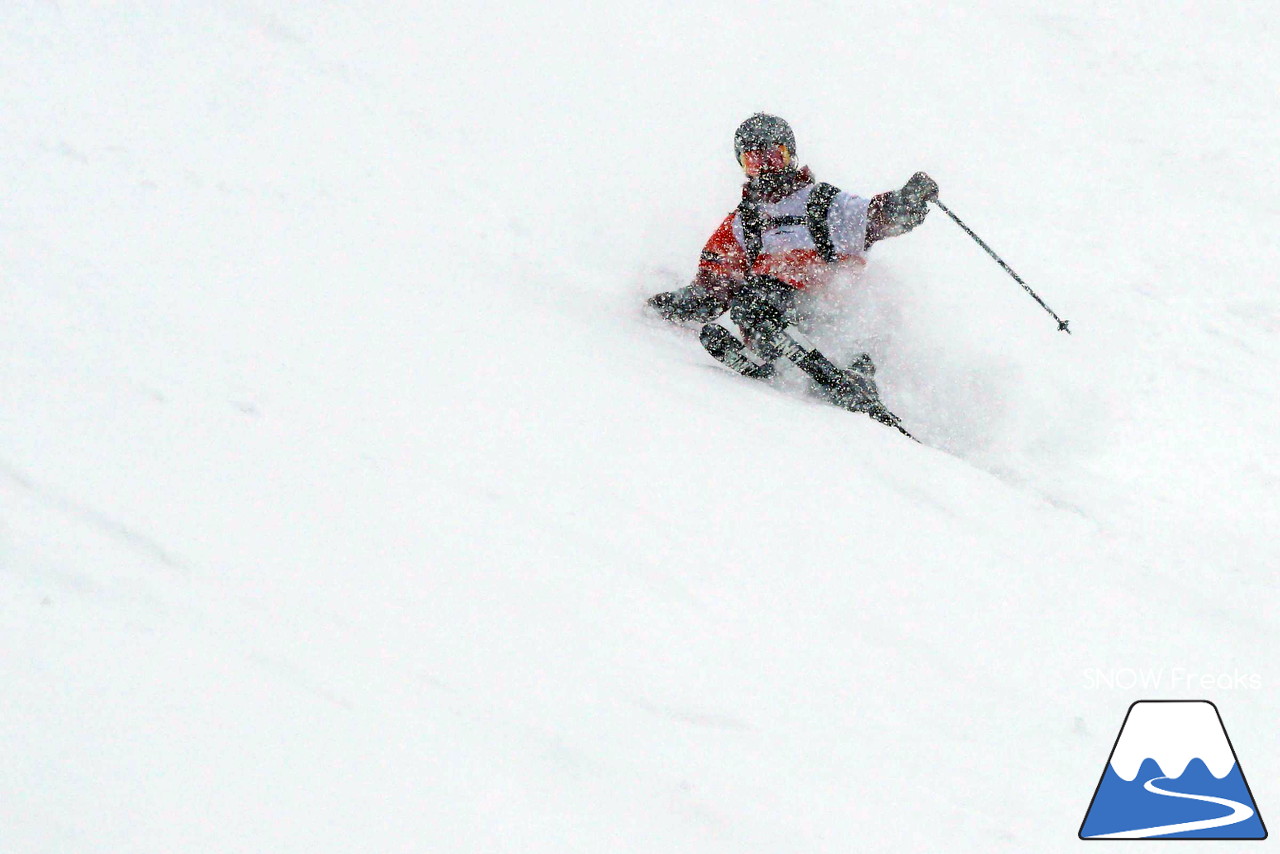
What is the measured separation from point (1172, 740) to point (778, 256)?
8.73 ft

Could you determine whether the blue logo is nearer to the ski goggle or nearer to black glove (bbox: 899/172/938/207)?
black glove (bbox: 899/172/938/207)

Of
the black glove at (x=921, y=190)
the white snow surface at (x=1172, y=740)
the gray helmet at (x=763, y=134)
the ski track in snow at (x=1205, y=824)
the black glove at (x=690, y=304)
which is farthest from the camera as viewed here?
the black glove at (x=690, y=304)

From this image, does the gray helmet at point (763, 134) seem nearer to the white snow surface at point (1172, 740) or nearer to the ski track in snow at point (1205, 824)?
the white snow surface at point (1172, 740)

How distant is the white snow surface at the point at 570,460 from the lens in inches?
118

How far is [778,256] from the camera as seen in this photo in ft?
15.2

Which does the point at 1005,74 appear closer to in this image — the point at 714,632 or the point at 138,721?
the point at 714,632

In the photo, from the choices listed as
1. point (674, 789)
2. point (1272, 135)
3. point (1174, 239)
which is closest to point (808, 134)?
point (1174, 239)

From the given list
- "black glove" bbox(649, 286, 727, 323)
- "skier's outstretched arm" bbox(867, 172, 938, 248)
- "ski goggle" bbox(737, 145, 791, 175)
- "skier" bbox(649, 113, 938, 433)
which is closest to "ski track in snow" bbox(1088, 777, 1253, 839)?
"skier" bbox(649, 113, 938, 433)

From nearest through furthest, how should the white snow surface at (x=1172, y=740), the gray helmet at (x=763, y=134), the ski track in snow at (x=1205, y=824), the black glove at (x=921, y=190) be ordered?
1. the ski track in snow at (x=1205, y=824)
2. the white snow surface at (x=1172, y=740)
3. the black glove at (x=921, y=190)
4. the gray helmet at (x=763, y=134)

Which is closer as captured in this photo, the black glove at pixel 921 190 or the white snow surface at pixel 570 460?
the white snow surface at pixel 570 460

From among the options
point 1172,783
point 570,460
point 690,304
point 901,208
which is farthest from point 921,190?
point 1172,783

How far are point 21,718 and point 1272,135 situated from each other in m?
7.92

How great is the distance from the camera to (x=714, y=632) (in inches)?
135

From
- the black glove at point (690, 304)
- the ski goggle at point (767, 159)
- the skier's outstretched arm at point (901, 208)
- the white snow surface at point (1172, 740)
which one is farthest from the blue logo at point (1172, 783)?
the ski goggle at point (767, 159)
